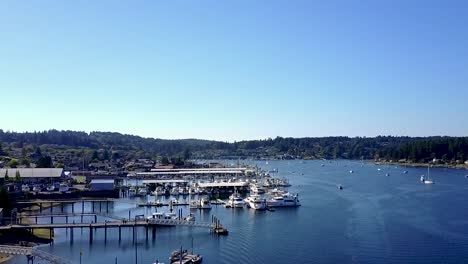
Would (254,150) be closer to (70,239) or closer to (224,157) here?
(224,157)

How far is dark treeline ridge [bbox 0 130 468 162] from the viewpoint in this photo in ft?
265

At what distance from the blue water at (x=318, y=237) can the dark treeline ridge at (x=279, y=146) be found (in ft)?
144

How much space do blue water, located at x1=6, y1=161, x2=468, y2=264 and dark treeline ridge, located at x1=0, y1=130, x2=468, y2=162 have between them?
144ft

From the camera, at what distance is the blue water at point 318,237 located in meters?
21.3

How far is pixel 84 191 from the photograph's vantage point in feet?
136

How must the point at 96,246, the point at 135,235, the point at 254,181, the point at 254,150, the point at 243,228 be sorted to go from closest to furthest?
the point at 96,246 < the point at 135,235 < the point at 243,228 < the point at 254,181 < the point at 254,150

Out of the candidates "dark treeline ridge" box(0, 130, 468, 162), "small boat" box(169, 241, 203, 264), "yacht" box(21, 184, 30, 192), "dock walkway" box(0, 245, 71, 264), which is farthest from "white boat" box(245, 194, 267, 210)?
"dark treeline ridge" box(0, 130, 468, 162)

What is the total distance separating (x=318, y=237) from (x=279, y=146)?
4320 inches

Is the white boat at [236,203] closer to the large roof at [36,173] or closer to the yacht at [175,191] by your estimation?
the yacht at [175,191]

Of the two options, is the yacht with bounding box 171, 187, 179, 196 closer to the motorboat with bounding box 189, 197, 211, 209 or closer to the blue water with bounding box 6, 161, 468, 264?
the blue water with bounding box 6, 161, 468, 264

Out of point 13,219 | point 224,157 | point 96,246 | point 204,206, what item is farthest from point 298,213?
point 224,157

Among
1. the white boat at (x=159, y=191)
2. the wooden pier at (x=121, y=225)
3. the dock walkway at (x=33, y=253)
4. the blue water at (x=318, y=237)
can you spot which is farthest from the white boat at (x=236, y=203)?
the dock walkway at (x=33, y=253)

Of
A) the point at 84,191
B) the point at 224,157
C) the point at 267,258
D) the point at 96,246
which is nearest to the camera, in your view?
the point at 267,258

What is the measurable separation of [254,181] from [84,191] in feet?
55.7
